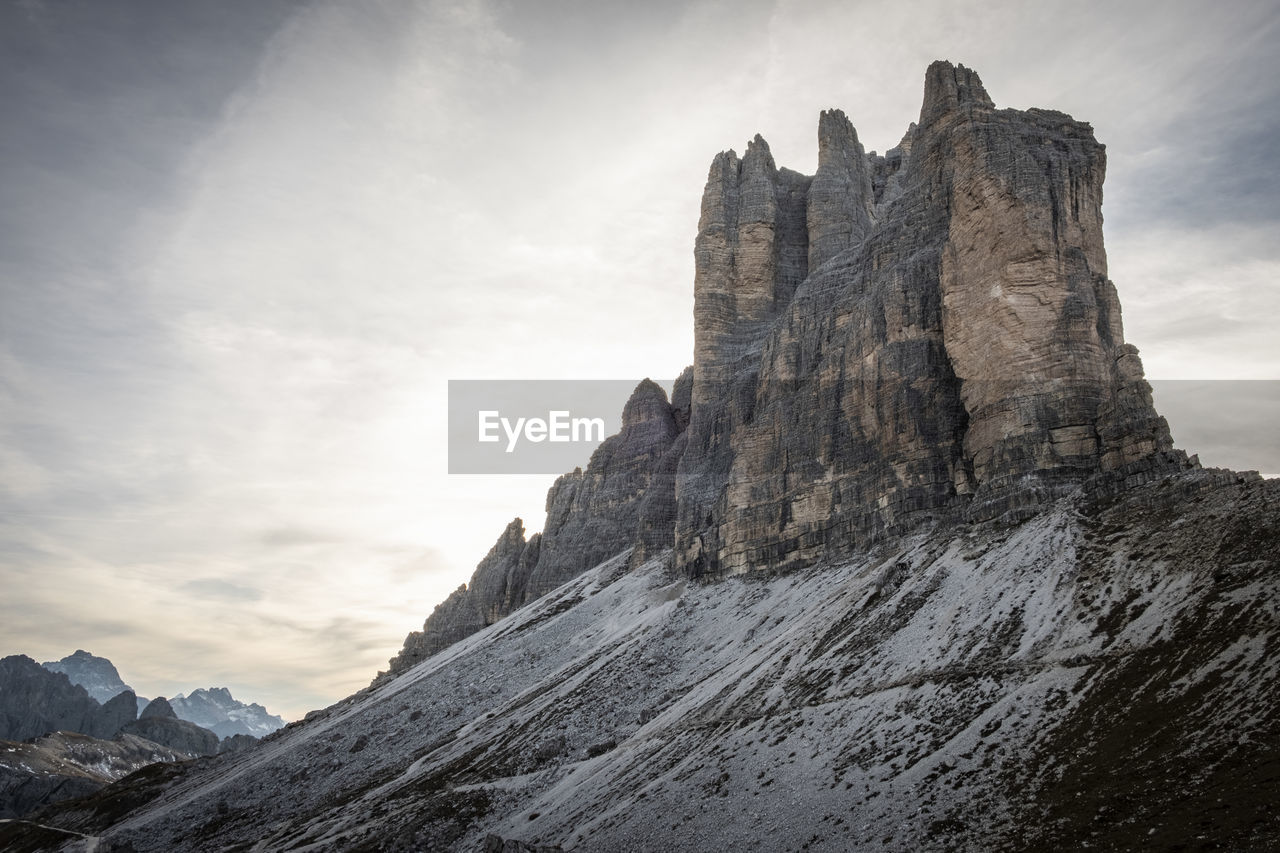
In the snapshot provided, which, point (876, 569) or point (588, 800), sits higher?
point (876, 569)

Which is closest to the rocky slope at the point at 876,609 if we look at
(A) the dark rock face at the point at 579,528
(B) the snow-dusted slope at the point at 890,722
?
(B) the snow-dusted slope at the point at 890,722

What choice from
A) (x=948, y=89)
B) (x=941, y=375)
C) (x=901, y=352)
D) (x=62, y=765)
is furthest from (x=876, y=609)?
(x=62, y=765)

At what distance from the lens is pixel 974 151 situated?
245 ft

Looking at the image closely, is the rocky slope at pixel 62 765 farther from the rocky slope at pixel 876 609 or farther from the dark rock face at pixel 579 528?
the dark rock face at pixel 579 528

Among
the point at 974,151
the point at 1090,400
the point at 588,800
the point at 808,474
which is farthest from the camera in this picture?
the point at 808,474

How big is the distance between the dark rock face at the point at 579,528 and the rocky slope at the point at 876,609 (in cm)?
177

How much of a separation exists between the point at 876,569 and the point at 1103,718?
1339 inches

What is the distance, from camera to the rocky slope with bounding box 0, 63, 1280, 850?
3431 centimetres

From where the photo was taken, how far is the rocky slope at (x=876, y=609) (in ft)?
113

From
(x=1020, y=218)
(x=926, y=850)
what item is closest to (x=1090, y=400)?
(x=1020, y=218)

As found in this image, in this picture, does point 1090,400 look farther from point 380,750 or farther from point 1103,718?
point 380,750

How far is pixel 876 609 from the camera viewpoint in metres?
58.3

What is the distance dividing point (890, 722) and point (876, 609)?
16.0m

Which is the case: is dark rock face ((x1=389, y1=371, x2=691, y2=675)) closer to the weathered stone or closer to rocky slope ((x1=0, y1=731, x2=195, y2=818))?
the weathered stone
